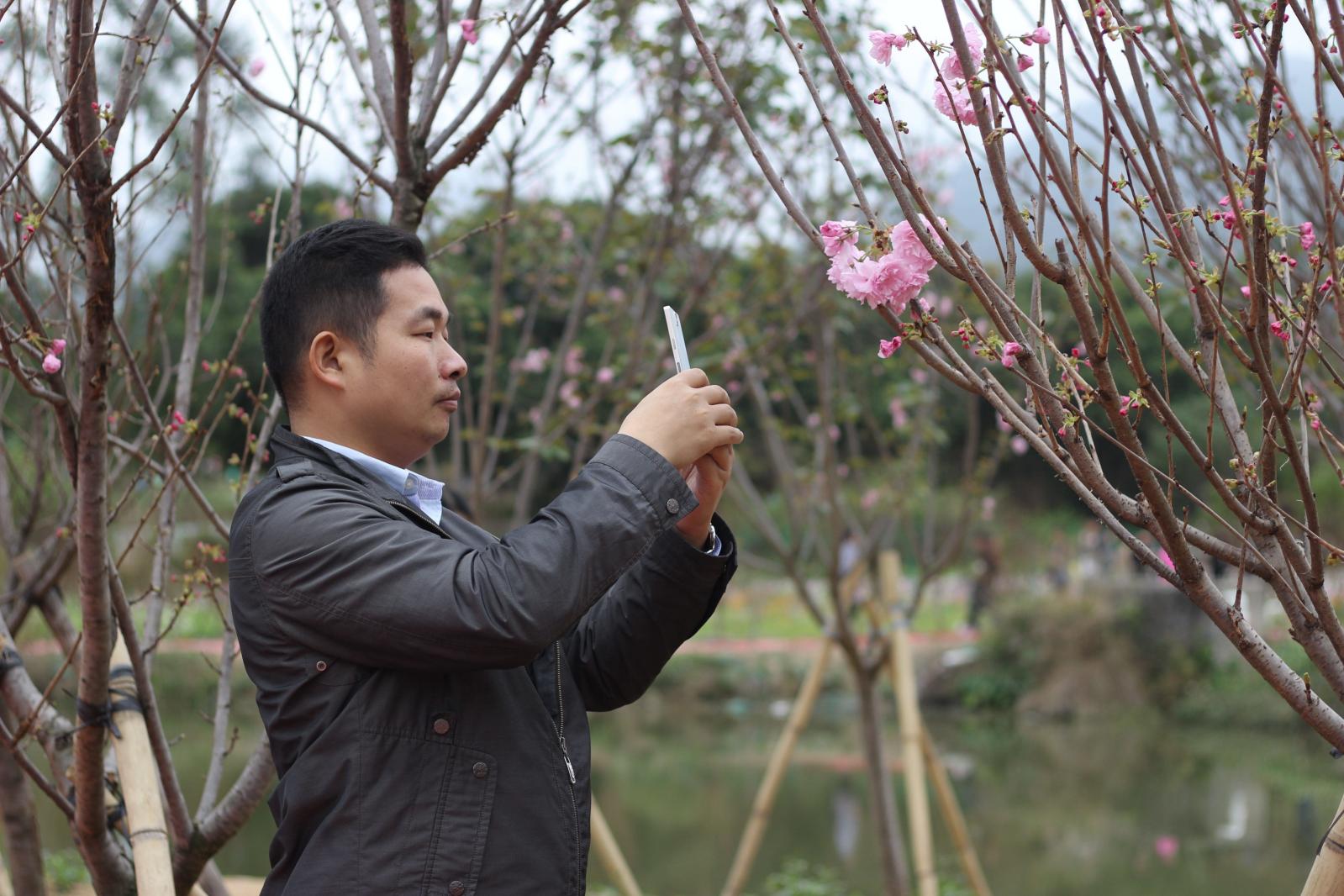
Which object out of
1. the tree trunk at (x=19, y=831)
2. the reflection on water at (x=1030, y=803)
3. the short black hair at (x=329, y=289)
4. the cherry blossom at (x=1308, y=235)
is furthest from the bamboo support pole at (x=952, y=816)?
the short black hair at (x=329, y=289)

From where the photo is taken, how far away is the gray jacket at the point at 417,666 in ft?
4.35

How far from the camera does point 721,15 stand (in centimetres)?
509

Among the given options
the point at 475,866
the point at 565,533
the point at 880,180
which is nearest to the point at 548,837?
the point at 475,866

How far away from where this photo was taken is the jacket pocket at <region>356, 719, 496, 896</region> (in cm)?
134

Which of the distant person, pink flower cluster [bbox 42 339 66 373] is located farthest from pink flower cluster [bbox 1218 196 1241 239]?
the distant person

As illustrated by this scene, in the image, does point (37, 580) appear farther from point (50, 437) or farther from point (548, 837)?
point (548, 837)

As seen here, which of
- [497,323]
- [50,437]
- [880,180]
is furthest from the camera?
[880,180]

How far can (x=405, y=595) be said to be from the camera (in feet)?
4.35

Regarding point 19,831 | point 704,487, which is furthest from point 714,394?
point 19,831

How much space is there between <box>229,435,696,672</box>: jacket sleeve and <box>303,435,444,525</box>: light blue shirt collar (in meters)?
0.12

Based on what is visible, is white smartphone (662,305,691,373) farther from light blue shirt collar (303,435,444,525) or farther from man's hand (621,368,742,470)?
light blue shirt collar (303,435,444,525)

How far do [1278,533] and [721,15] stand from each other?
159 inches

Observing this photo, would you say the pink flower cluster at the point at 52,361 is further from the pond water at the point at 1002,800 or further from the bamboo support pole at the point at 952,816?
the pond water at the point at 1002,800

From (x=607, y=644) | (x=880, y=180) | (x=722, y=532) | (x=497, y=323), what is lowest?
(x=607, y=644)
